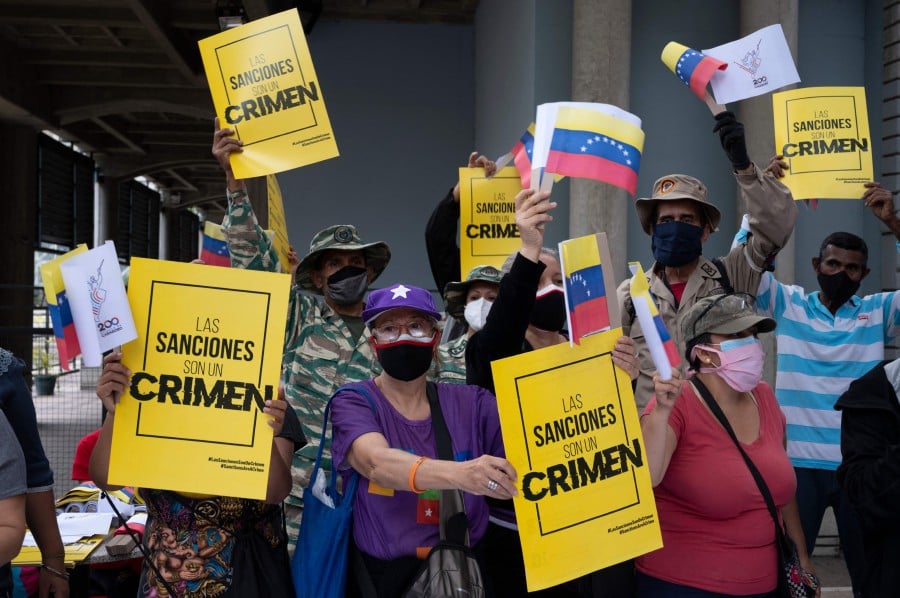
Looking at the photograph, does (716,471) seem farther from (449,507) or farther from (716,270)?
(716,270)

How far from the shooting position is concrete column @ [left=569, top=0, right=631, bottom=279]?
6.65 meters

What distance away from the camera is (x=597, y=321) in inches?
102

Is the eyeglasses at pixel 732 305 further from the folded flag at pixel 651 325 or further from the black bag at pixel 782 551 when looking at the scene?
the folded flag at pixel 651 325

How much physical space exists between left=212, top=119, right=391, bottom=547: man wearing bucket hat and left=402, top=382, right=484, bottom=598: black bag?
3.20 ft

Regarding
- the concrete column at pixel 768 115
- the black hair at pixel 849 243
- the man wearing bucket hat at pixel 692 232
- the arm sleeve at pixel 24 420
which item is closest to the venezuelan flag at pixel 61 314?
the arm sleeve at pixel 24 420

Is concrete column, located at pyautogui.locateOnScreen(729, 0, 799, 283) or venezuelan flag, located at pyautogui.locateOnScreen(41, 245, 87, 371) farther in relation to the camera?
concrete column, located at pyautogui.locateOnScreen(729, 0, 799, 283)

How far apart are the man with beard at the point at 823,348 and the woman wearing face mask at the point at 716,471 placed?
175 centimetres

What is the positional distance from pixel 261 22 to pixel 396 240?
6.33 meters

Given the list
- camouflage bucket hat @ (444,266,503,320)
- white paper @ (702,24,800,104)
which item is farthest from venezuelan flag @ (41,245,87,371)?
white paper @ (702,24,800,104)

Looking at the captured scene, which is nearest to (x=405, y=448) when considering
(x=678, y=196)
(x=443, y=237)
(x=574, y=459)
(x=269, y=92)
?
(x=574, y=459)

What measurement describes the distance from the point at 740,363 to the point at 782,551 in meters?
0.62

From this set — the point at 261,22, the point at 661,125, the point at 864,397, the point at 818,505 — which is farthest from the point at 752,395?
the point at 661,125

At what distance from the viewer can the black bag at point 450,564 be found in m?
2.47

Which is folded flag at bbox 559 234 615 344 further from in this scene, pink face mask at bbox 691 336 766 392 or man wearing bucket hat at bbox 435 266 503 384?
man wearing bucket hat at bbox 435 266 503 384
